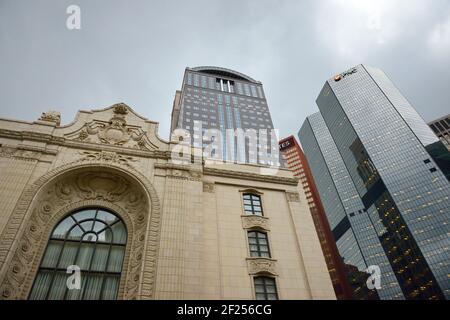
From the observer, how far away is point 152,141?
2444 cm

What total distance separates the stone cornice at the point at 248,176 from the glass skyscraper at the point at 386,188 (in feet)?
351

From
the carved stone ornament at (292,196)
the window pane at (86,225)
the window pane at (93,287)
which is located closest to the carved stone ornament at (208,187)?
the carved stone ornament at (292,196)

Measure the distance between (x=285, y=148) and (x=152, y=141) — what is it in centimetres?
16009

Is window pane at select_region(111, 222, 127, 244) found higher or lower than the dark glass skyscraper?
lower

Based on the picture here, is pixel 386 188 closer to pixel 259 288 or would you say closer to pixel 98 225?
pixel 259 288

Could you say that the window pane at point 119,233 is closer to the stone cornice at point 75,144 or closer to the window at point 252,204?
the stone cornice at point 75,144

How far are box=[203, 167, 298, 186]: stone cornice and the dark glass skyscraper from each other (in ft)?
255

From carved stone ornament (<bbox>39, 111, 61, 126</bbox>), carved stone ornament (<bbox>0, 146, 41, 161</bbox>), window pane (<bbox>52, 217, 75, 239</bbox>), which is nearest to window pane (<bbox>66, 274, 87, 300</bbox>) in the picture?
window pane (<bbox>52, 217, 75, 239</bbox>)

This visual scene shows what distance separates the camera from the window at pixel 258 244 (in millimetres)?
20734

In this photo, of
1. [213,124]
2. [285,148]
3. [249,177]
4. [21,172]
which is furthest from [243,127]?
[21,172]

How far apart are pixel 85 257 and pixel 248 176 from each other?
1371 centimetres

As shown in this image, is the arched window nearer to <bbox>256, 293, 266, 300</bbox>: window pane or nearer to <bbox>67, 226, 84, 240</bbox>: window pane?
<bbox>67, 226, 84, 240</bbox>: window pane

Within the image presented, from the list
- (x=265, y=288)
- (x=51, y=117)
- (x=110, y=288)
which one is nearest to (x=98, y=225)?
(x=110, y=288)

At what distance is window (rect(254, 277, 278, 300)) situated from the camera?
18.6 metres
